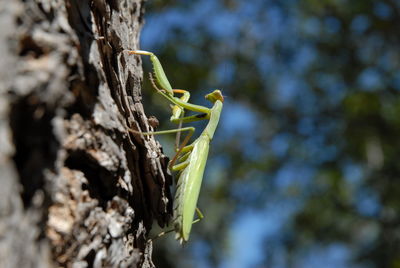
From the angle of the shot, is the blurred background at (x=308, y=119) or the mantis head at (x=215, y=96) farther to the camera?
the blurred background at (x=308, y=119)

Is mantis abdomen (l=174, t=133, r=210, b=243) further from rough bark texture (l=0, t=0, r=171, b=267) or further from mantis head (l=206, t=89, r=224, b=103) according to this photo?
mantis head (l=206, t=89, r=224, b=103)

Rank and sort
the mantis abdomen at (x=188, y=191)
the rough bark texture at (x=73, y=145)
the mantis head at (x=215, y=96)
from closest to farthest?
the rough bark texture at (x=73, y=145) → the mantis abdomen at (x=188, y=191) → the mantis head at (x=215, y=96)

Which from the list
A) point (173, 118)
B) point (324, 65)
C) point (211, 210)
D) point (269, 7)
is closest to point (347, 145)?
point (324, 65)

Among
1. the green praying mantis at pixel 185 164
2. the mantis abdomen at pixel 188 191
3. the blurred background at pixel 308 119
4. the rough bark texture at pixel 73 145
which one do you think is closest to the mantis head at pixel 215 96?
the green praying mantis at pixel 185 164

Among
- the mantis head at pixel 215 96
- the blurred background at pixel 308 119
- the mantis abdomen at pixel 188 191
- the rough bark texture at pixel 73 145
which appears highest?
the rough bark texture at pixel 73 145

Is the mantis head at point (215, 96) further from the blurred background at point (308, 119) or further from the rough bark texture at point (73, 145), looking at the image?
the blurred background at point (308, 119)

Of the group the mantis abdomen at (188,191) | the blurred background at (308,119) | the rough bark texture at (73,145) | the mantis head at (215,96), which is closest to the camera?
the rough bark texture at (73,145)

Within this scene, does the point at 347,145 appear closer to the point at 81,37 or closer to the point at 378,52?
the point at 378,52

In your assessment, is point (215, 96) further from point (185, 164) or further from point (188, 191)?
point (188, 191)

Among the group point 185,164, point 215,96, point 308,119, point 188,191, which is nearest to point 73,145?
point 188,191
